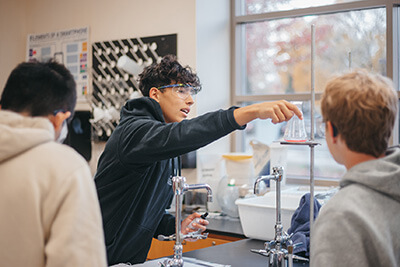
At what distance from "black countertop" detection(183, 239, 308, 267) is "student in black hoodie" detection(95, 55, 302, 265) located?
6.6 inches

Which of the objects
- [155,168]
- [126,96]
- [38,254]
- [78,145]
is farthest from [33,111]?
[78,145]

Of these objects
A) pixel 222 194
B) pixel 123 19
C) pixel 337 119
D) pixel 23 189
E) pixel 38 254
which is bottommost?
pixel 222 194

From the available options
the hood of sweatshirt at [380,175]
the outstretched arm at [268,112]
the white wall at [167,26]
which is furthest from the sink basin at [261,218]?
the hood of sweatshirt at [380,175]

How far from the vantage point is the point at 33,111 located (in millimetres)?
1087

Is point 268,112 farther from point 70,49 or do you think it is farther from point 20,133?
point 70,49

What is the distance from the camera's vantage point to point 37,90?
1096 mm

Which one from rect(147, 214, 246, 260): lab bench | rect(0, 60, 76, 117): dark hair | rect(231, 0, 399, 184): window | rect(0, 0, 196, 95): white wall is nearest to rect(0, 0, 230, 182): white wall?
rect(0, 0, 196, 95): white wall

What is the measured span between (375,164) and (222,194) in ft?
5.98

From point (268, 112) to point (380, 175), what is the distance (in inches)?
17.8

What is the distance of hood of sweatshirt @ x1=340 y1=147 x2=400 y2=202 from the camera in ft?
3.42

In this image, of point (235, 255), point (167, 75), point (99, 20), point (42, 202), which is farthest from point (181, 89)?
point (99, 20)

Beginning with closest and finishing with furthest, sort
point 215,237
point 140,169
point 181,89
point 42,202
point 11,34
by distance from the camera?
point 42,202 < point 140,169 < point 181,89 < point 215,237 < point 11,34

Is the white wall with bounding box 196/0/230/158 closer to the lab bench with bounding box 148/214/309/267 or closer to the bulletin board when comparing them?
the bulletin board

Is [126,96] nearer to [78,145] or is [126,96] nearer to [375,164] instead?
[78,145]
